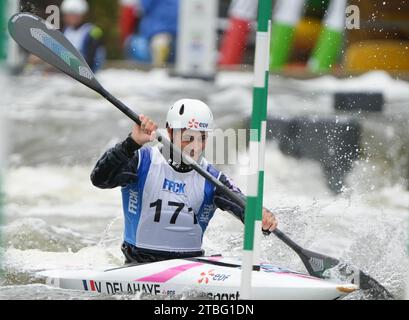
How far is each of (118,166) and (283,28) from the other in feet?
32.0

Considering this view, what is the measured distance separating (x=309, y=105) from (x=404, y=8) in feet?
5.84

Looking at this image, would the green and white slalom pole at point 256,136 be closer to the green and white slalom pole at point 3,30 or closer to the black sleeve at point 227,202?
the black sleeve at point 227,202

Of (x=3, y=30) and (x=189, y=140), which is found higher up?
(x=3, y=30)

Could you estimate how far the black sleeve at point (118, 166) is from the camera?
21.0 feet

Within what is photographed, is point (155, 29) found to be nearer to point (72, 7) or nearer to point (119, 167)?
point (72, 7)

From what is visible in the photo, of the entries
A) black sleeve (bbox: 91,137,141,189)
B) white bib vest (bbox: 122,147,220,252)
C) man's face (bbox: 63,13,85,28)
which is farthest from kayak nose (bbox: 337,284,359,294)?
man's face (bbox: 63,13,85,28)

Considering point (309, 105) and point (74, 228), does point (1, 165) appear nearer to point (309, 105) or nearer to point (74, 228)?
point (74, 228)

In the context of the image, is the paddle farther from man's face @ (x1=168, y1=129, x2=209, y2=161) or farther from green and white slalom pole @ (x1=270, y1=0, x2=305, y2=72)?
green and white slalom pole @ (x1=270, y1=0, x2=305, y2=72)

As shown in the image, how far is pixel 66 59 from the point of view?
21.8 ft

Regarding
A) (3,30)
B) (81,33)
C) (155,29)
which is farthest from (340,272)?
(155,29)

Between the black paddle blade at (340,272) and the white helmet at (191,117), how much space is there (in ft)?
3.34

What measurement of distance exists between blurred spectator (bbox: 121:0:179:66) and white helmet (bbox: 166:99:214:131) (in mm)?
9851

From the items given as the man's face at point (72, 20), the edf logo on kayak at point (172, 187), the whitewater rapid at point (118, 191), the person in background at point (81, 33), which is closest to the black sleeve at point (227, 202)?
the edf logo on kayak at point (172, 187)

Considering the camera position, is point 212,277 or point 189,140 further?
point 189,140
